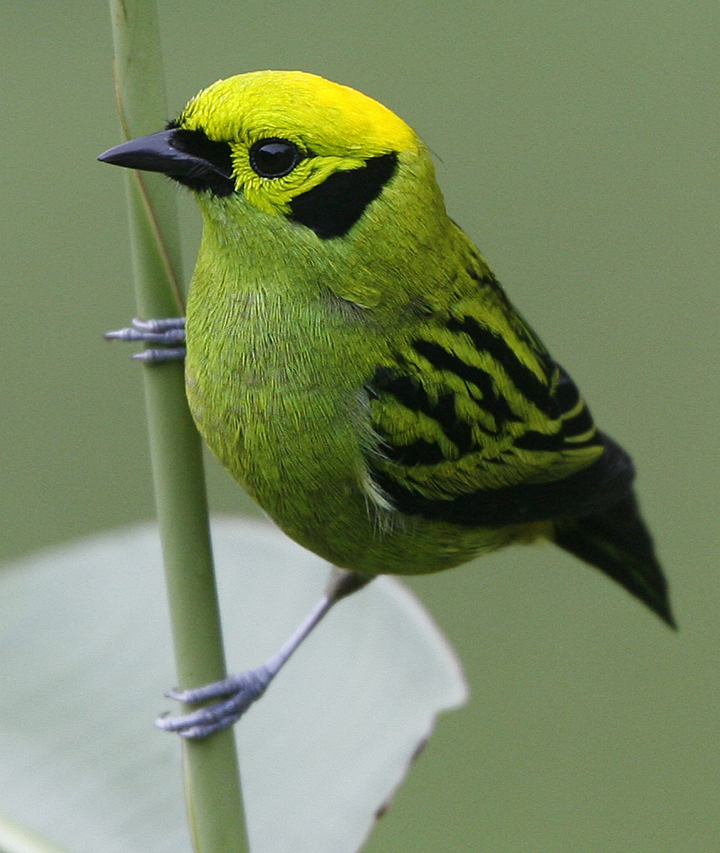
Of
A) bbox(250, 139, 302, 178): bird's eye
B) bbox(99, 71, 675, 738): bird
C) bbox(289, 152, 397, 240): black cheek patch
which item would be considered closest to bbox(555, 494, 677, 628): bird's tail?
bbox(99, 71, 675, 738): bird

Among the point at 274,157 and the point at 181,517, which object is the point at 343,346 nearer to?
the point at 274,157

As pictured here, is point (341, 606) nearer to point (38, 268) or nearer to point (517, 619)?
point (517, 619)

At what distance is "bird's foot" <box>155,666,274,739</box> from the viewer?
1.42 metres

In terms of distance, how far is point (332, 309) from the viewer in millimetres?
1678

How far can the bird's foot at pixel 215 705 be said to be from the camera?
142 cm

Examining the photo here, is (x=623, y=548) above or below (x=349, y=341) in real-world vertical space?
below

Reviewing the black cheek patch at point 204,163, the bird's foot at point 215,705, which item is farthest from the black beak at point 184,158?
the bird's foot at point 215,705

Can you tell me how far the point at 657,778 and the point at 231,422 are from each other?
2.74 metres

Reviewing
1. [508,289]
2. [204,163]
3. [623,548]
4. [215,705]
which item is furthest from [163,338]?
[508,289]

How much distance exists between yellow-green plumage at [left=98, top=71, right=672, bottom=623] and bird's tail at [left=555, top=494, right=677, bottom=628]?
35 cm

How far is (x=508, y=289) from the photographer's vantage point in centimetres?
425

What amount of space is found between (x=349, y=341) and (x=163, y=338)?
262 mm

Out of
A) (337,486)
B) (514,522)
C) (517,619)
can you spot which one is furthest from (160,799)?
(517,619)

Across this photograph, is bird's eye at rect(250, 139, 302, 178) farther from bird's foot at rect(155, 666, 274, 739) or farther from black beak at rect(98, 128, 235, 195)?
bird's foot at rect(155, 666, 274, 739)
